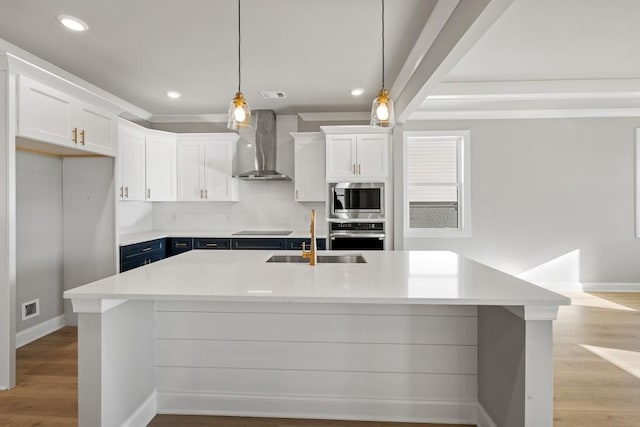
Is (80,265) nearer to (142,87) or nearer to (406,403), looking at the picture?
(142,87)

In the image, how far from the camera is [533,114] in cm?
507

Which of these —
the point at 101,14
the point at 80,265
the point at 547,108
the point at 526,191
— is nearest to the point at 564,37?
the point at 547,108

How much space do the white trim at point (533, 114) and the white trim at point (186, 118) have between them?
2.78 m

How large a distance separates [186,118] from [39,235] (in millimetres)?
2566

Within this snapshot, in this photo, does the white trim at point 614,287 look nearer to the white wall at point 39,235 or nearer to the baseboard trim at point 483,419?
the baseboard trim at point 483,419

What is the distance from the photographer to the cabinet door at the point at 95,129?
3.19 m

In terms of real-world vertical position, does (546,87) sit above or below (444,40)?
above

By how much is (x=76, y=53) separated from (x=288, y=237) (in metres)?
2.78

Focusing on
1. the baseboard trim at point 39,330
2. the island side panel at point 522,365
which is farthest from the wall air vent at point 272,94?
the island side panel at point 522,365

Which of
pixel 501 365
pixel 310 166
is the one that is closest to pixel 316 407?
pixel 501 365

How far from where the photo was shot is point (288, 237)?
4.55 meters

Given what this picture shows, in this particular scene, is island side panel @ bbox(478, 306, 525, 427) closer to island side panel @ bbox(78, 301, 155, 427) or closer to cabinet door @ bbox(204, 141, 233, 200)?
island side panel @ bbox(78, 301, 155, 427)

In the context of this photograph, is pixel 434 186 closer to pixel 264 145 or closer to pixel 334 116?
pixel 334 116

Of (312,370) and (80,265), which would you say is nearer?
(312,370)
